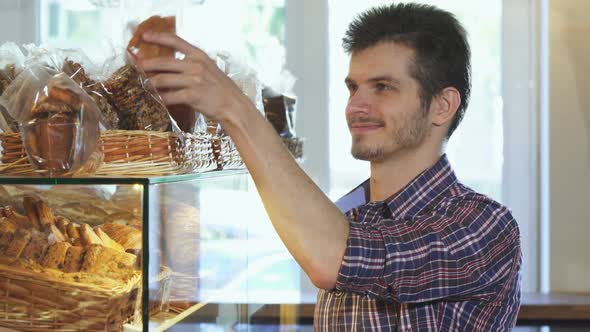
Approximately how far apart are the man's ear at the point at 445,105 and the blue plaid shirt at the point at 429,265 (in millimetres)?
78

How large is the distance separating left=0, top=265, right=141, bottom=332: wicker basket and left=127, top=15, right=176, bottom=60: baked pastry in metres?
0.26

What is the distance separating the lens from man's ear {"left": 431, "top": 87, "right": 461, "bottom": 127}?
148 cm

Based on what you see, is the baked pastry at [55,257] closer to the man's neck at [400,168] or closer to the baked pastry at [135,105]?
the baked pastry at [135,105]

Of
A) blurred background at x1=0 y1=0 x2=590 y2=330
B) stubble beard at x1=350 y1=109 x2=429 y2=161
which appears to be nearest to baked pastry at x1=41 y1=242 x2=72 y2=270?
stubble beard at x1=350 y1=109 x2=429 y2=161

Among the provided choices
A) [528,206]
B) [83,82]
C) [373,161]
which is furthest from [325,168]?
[83,82]

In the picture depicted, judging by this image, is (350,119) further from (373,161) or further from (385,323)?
(385,323)

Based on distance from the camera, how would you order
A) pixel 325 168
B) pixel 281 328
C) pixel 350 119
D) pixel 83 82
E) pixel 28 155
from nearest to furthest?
pixel 28 155 → pixel 83 82 → pixel 350 119 → pixel 281 328 → pixel 325 168

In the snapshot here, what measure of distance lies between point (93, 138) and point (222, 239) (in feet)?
1.62

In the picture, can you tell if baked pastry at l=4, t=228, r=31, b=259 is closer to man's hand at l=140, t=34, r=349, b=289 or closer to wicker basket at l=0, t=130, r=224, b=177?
wicker basket at l=0, t=130, r=224, b=177

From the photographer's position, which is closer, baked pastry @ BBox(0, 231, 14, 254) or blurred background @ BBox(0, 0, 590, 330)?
baked pastry @ BBox(0, 231, 14, 254)

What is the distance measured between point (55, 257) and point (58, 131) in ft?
0.50

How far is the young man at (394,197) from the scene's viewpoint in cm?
97

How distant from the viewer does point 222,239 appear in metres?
1.41

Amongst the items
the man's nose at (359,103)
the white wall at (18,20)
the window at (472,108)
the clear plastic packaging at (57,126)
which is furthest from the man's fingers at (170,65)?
the white wall at (18,20)
